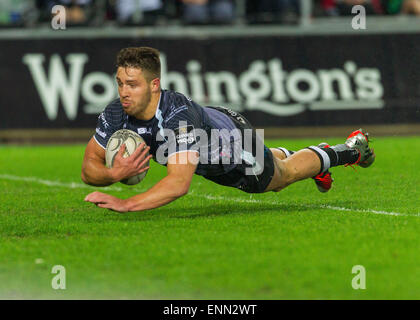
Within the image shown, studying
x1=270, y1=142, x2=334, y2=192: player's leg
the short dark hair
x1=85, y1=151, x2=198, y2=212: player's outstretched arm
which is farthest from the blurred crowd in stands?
x1=85, y1=151, x2=198, y2=212: player's outstretched arm

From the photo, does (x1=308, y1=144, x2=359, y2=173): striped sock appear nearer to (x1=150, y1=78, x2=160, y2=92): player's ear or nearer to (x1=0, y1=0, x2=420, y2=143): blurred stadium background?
(x1=150, y1=78, x2=160, y2=92): player's ear

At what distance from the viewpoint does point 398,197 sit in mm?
9336

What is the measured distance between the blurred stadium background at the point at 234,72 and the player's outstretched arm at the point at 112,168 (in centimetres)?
924

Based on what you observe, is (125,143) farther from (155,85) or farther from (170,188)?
(170,188)

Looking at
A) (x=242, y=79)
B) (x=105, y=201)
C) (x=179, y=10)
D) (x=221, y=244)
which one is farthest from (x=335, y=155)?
(x=179, y=10)

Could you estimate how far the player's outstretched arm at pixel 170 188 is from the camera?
7.38 metres

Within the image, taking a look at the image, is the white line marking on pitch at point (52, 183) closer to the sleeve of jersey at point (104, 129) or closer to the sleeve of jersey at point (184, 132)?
the sleeve of jersey at point (104, 129)

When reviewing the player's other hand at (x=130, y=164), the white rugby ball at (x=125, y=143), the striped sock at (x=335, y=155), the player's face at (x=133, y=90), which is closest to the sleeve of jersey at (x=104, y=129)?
the white rugby ball at (x=125, y=143)

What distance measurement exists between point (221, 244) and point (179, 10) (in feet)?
42.5

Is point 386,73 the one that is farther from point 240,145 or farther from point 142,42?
point 240,145

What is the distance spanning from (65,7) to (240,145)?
11665mm

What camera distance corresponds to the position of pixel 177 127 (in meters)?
7.65
